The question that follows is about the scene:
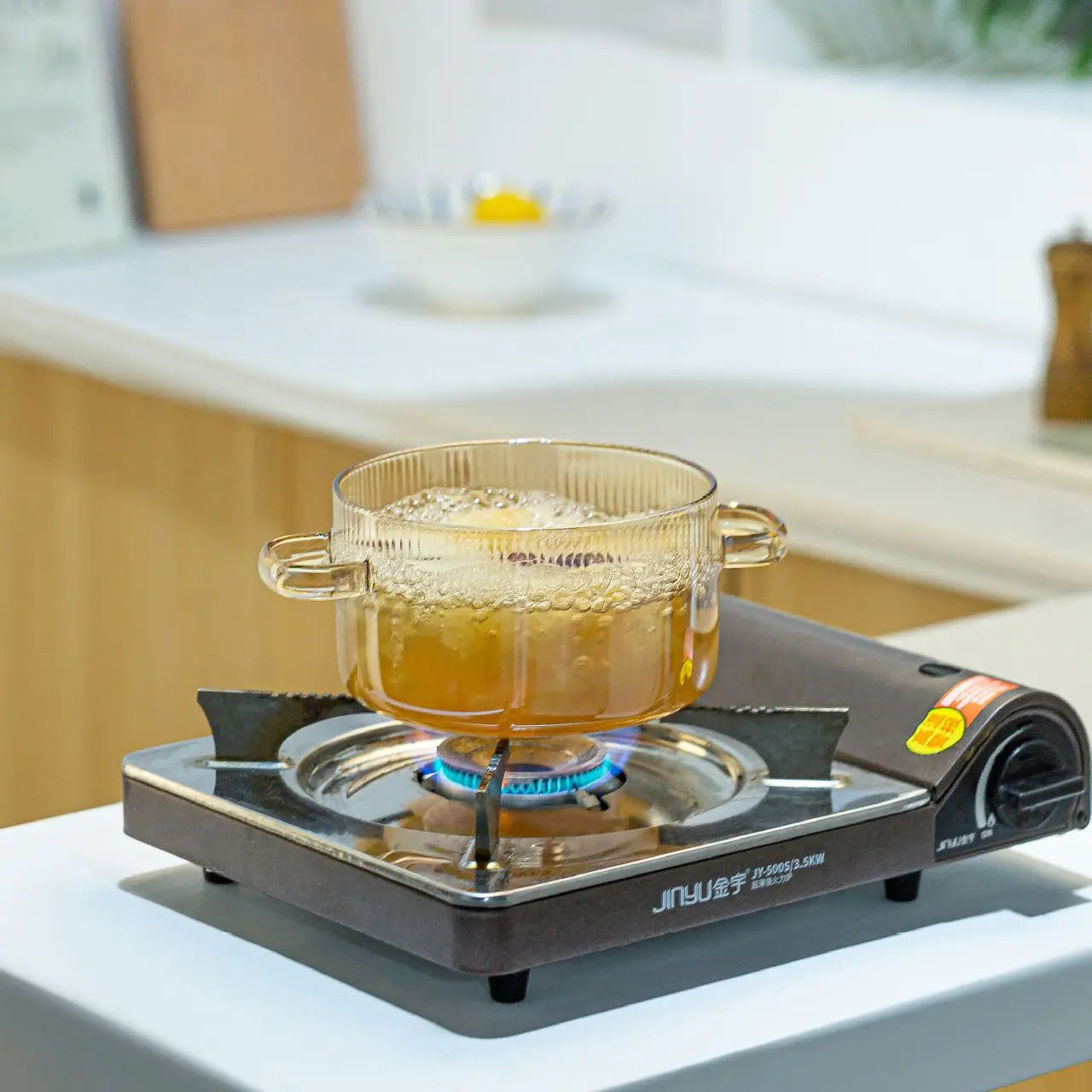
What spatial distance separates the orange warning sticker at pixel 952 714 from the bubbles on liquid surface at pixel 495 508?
156mm

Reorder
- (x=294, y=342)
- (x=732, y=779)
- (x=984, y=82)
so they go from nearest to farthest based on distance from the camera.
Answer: (x=732, y=779), (x=294, y=342), (x=984, y=82)

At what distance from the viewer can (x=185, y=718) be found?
7.68 feet

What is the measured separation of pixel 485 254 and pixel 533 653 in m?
1.65

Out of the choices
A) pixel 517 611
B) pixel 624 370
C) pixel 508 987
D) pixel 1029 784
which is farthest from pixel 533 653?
pixel 624 370

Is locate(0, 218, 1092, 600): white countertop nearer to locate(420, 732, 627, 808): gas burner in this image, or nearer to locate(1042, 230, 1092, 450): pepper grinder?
locate(1042, 230, 1092, 450): pepper grinder

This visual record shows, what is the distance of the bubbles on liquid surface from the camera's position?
0.86 meters

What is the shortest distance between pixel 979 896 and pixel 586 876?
21 cm

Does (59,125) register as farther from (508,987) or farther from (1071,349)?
(508,987)

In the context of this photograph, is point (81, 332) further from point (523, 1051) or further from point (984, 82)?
point (523, 1051)

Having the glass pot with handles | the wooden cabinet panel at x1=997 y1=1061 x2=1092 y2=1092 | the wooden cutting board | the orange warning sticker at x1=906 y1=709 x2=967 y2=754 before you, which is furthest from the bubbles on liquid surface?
the wooden cutting board

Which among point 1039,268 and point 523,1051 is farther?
point 1039,268

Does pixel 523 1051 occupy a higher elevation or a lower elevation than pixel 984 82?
lower

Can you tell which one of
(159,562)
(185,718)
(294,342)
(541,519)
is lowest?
(185,718)

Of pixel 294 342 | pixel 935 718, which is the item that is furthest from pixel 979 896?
pixel 294 342
